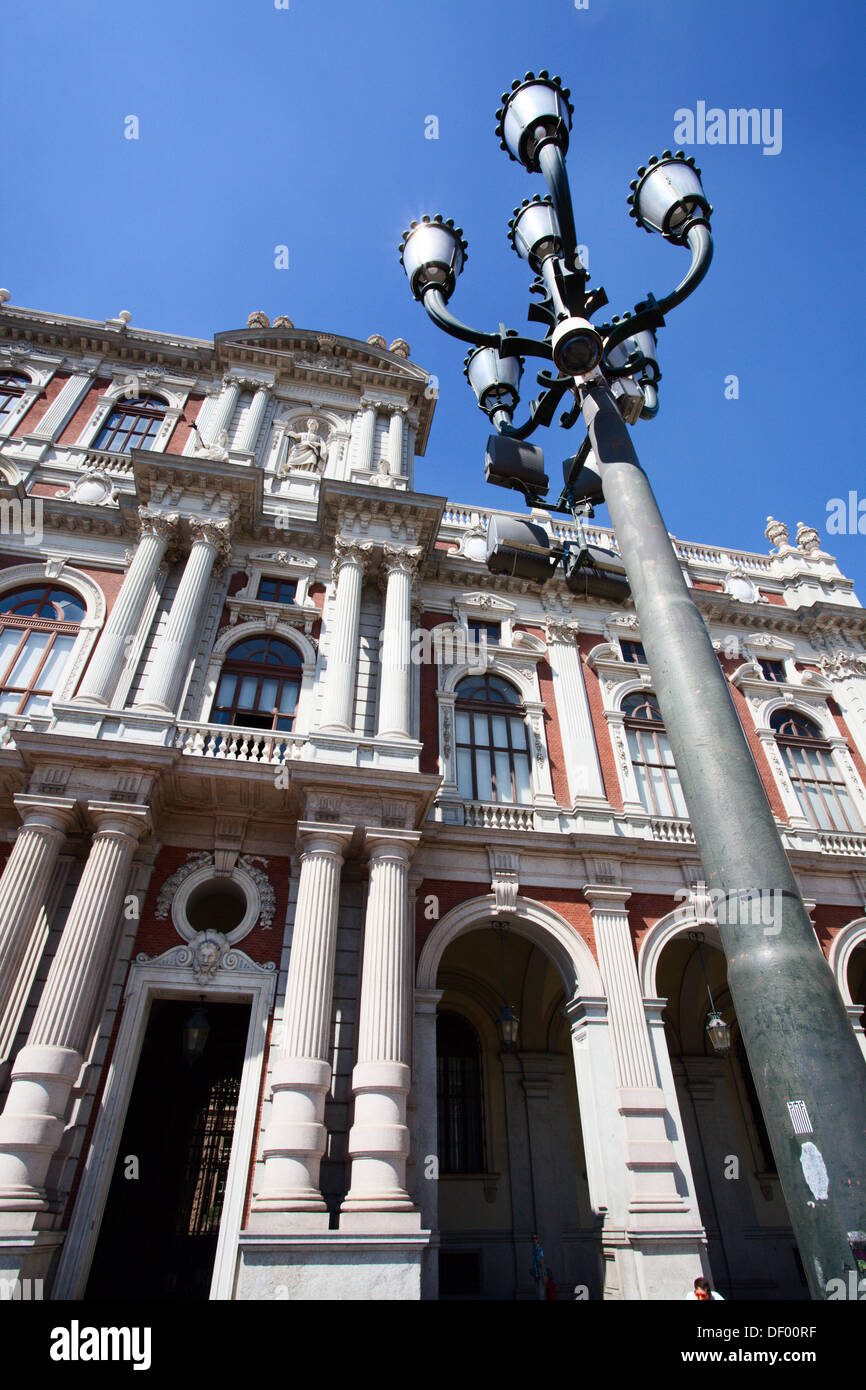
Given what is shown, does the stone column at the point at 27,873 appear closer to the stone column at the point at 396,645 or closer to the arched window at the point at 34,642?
the arched window at the point at 34,642

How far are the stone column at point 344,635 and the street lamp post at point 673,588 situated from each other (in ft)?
27.7

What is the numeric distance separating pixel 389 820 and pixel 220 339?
17019 millimetres

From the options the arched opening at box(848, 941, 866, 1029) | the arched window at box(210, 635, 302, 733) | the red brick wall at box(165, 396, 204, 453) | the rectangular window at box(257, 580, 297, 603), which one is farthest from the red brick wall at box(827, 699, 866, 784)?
the red brick wall at box(165, 396, 204, 453)


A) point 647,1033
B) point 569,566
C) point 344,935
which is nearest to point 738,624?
point 647,1033

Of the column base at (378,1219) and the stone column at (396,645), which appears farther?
the stone column at (396,645)

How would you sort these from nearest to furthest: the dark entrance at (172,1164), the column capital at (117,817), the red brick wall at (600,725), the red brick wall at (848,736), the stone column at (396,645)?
the column capital at (117,817), the dark entrance at (172,1164), the stone column at (396,645), the red brick wall at (600,725), the red brick wall at (848,736)

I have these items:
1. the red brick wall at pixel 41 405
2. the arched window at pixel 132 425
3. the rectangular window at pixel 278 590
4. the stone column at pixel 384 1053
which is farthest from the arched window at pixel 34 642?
the stone column at pixel 384 1053

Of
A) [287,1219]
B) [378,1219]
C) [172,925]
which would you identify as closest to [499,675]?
[172,925]

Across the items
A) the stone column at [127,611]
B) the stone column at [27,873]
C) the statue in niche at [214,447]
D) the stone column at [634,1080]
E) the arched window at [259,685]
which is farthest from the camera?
the statue in niche at [214,447]

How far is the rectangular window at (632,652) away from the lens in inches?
806

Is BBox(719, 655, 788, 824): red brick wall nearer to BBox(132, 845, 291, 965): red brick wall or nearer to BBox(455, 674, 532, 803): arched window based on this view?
BBox(455, 674, 532, 803): arched window

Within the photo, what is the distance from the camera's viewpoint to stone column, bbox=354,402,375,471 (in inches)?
838

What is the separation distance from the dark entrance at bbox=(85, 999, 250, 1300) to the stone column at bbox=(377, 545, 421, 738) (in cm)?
634
